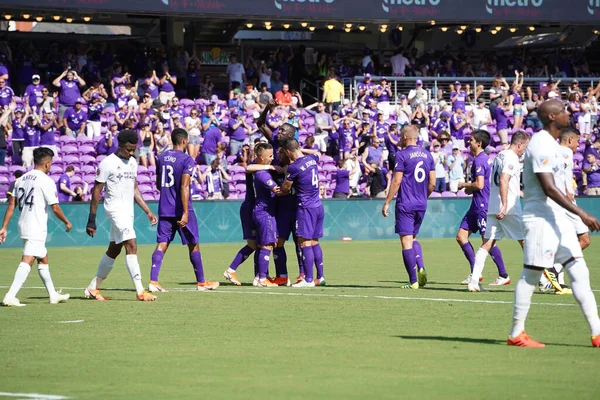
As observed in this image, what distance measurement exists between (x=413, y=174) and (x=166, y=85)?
64.2 feet

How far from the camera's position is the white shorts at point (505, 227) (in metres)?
14.8

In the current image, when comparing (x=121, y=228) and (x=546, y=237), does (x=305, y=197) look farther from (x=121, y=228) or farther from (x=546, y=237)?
(x=546, y=237)

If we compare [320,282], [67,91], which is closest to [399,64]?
[67,91]

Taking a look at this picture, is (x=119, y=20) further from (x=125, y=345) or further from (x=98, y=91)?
(x=125, y=345)

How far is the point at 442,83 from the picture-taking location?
39.8 metres

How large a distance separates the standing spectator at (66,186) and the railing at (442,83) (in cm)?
1159

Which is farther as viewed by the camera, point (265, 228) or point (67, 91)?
point (67, 91)

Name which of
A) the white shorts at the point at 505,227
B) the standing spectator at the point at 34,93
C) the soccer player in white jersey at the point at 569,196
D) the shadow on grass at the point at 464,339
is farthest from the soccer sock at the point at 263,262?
the standing spectator at the point at 34,93

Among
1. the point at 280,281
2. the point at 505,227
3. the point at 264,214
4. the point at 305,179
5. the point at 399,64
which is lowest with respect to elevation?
the point at 280,281

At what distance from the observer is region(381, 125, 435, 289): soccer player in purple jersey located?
15195 millimetres

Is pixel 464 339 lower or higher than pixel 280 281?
higher

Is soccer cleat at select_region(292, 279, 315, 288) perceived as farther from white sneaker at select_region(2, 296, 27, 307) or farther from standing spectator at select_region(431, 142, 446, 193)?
standing spectator at select_region(431, 142, 446, 193)

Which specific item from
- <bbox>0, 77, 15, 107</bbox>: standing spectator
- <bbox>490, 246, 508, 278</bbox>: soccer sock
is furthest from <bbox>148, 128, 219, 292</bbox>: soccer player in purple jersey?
<bbox>0, 77, 15, 107</bbox>: standing spectator

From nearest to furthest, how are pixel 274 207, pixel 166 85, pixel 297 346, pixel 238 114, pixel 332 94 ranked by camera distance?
pixel 297 346 < pixel 274 207 < pixel 238 114 < pixel 166 85 < pixel 332 94
